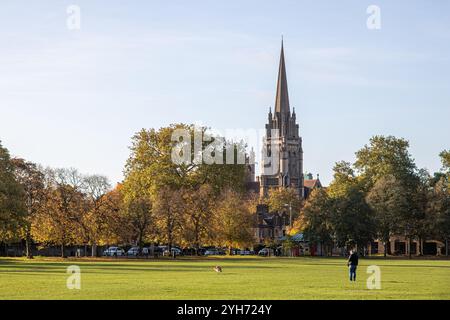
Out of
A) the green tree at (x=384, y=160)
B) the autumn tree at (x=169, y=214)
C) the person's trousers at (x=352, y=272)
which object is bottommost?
the person's trousers at (x=352, y=272)

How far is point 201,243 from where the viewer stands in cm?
11519

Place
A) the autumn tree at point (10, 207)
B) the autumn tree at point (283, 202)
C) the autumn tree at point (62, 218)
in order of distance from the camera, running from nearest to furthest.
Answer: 1. the autumn tree at point (10, 207)
2. the autumn tree at point (62, 218)
3. the autumn tree at point (283, 202)

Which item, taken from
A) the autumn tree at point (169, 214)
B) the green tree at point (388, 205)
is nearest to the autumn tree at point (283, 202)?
the green tree at point (388, 205)

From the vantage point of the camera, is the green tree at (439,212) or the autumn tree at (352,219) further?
the green tree at (439,212)

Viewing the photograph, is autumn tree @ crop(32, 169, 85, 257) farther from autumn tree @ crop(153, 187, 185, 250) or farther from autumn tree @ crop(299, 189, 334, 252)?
autumn tree @ crop(299, 189, 334, 252)

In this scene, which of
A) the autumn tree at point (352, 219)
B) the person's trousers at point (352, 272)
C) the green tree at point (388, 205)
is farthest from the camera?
the green tree at point (388, 205)

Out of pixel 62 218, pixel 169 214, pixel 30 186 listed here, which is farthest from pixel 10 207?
pixel 169 214

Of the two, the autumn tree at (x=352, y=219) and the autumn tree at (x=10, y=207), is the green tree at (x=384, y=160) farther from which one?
the autumn tree at (x=10, y=207)

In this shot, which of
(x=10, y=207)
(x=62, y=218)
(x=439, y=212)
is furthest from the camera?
(x=439, y=212)

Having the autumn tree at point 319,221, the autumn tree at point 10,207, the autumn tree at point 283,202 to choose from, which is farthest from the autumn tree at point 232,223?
the autumn tree at point 283,202

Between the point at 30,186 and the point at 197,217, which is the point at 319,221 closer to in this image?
the point at 197,217

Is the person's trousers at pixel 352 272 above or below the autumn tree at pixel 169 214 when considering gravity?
below
